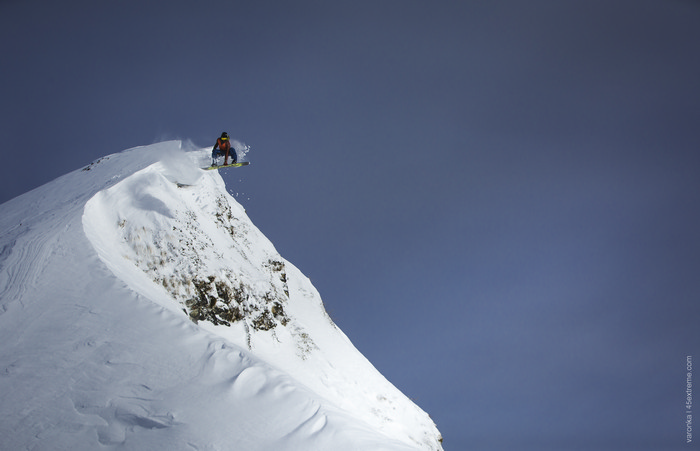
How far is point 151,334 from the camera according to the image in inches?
292

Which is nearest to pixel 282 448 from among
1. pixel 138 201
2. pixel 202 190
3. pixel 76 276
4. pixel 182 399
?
pixel 182 399

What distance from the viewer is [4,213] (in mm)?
15125

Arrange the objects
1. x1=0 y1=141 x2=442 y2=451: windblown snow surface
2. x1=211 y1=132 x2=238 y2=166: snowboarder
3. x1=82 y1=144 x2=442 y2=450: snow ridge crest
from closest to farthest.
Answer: x1=0 y1=141 x2=442 y2=451: windblown snow surface < x1=82 y1=144 x2=442 y2=450: snow ridge crest < x1=211 y1=132 x2=238 y2=166: snowboarder

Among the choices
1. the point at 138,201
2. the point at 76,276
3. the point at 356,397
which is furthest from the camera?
the point at 356,397

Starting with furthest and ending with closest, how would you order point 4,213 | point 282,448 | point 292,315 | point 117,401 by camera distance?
point 292,315 → point 4,213 → point 117,401 → point 282,448

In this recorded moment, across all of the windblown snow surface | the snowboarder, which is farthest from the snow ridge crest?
the snowboarder

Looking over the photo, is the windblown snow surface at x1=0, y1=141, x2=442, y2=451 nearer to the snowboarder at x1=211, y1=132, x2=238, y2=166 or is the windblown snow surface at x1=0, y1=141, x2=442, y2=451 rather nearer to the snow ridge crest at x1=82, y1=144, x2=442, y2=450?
the snow ridge crest at x1=82, y1=144, x2=442, y2=450

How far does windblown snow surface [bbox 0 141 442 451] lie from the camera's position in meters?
5.72

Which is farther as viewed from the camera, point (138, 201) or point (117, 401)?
point (138, 201)

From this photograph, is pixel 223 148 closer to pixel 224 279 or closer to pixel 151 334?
pixel 224 279

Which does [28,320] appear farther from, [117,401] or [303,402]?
[303,402]

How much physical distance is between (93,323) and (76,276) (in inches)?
79.1

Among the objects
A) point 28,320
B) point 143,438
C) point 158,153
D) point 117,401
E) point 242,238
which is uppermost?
point 158,153

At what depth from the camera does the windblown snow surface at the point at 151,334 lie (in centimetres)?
572
